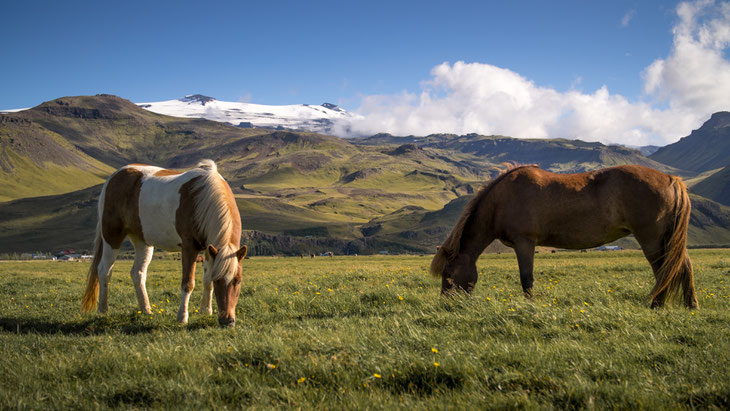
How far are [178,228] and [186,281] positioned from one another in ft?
3.86

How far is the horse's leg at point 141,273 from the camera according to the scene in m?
10.8

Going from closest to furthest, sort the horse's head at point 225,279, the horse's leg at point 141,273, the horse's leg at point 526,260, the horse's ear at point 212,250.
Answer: the horse's head at point 225,279 → the horse's ear at point 212,250 → the horse's leg at point 526,260 → the horse's leg at point 141,273

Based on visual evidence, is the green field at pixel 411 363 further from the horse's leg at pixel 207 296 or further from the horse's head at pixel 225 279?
the horse's leg at pixel 207 296

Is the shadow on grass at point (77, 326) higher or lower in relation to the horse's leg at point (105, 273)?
lower

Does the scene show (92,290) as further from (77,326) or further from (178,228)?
(178,228)

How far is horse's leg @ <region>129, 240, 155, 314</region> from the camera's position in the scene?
1082 cm

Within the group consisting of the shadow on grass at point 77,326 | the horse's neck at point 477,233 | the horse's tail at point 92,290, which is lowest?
the shadow on grass at point 77,326

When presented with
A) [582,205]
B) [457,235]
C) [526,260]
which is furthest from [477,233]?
[582,205]

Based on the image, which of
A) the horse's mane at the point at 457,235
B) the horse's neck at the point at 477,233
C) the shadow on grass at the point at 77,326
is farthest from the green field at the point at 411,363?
the horse's neck at the point at 477,233

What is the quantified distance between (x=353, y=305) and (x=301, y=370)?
4.93 m

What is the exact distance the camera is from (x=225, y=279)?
894 cm

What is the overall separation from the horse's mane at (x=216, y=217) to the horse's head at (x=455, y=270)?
177 inches

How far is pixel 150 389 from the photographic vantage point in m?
5.01

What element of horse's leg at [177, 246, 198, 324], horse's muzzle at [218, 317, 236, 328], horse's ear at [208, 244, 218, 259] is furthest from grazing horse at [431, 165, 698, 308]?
horse's leg at [177, 246, 198, 324]
